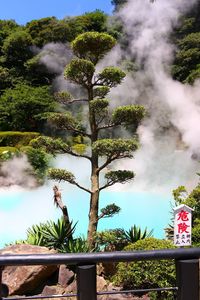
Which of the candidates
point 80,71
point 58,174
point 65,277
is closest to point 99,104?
point 80,71

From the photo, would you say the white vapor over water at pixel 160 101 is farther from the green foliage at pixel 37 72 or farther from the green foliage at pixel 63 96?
the green foliage at pixel 63 96

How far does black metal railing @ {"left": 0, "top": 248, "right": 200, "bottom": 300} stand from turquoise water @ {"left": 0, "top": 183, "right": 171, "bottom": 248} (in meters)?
10.6

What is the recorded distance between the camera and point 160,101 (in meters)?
24.3

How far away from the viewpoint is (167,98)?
24.2 meters

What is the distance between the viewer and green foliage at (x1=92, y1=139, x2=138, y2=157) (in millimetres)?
7172

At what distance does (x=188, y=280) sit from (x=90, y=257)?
0.38 meters

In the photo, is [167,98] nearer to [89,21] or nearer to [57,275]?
[89,21]

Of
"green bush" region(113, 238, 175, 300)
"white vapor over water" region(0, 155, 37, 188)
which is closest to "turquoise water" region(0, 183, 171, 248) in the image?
"white vapor over water" region(0, 155, 37, 188)

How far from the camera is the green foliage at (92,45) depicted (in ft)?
24.4

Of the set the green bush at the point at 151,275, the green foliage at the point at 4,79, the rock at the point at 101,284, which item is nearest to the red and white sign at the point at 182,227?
the green bush at the point at 151,275

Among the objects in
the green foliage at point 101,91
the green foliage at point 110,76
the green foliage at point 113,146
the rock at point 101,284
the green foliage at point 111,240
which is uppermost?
the green foliage at point 110,76

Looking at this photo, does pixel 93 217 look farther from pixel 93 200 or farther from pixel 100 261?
pixel 100 261

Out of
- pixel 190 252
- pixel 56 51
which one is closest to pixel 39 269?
pixel 190 252

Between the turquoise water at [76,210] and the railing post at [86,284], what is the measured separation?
1062 centimetres
